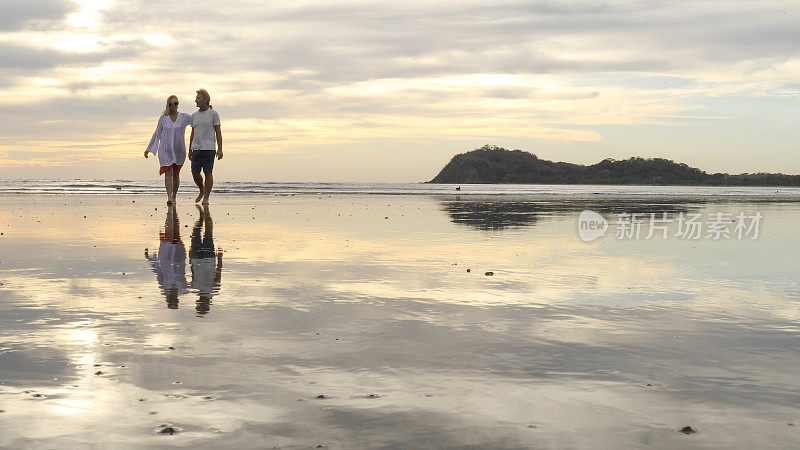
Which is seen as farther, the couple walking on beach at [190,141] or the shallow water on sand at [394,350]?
the couple walking on beach at [190,141]

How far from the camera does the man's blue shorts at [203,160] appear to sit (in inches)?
766

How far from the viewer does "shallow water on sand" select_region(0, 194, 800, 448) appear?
317cm

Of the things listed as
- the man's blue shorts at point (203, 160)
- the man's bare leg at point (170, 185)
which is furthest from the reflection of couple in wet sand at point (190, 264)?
the man's bare leg at point (170, 185)

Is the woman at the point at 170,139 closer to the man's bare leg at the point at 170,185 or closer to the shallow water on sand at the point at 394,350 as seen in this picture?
the man's bare leg at the point at 170,185

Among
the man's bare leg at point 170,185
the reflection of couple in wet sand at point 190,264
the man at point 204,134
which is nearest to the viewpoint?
the reflection of couple in wet sand at point 190,264

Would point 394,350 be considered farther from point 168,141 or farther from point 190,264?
point 168,141

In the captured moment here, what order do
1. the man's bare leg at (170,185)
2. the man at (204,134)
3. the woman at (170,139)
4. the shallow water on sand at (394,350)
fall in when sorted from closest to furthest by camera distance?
the shallow water on sand at (394,350) < the man at (204,134) < the woman at (170,139) < the man's bare leg at (170,185)

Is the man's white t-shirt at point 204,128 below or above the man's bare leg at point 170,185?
above

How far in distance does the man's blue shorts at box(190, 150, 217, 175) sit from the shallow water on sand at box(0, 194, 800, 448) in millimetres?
10172

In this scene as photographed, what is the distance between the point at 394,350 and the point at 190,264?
4.36 metres

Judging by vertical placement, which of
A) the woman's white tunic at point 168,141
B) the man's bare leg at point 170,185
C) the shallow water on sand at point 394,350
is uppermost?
the woman's white tunic at point 168,141

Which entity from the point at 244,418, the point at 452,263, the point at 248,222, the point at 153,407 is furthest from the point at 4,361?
the point at 248,222

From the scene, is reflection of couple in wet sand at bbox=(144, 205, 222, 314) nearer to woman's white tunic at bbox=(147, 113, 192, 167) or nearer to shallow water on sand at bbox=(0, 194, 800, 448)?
shallow water on sand at bbox=(0, 194, 800, 448)

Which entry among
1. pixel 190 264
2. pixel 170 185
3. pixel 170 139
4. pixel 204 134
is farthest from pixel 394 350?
pixel 170 185
